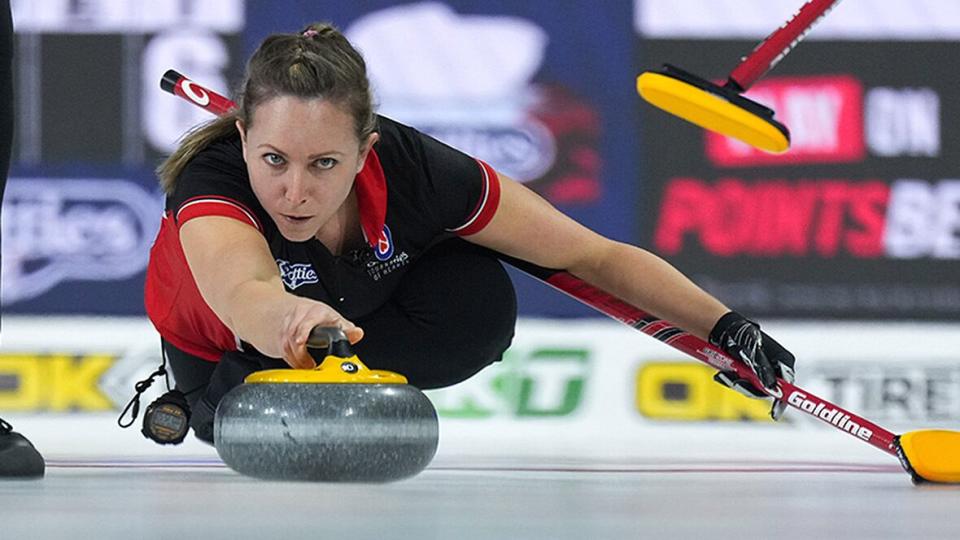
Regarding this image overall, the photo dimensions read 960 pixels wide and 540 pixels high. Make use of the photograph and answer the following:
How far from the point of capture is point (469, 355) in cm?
302

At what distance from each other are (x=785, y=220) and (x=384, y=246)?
217 cm

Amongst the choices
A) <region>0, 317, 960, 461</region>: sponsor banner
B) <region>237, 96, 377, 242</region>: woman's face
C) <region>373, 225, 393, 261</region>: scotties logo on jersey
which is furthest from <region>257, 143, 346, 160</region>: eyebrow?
<region>0, 317, 960, 461</region>: sponsor banner

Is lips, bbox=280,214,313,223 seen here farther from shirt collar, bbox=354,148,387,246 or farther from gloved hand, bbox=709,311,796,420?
gloved hand, bbox=709,311,796,420

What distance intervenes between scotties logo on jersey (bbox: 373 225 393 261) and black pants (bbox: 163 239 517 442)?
247 millimetres

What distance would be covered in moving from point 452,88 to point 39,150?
3.89ft

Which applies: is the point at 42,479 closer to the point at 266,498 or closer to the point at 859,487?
the point at 266,498

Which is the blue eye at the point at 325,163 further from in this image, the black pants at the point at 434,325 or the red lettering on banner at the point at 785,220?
the red lettering on banner at the point at 785,220

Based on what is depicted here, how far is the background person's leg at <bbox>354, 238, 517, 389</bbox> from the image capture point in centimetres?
292

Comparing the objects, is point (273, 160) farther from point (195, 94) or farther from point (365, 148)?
point (195, 94)

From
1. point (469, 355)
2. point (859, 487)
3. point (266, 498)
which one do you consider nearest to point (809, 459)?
point (469, 355)

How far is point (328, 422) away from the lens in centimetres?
187

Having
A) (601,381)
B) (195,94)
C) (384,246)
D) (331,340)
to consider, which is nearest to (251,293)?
(331,340)

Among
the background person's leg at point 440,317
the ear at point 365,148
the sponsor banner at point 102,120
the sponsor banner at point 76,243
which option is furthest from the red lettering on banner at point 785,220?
the ear at point 365,148

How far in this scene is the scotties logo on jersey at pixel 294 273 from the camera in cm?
250
